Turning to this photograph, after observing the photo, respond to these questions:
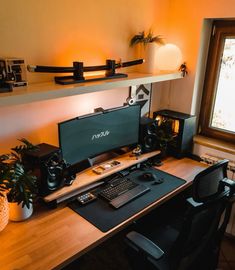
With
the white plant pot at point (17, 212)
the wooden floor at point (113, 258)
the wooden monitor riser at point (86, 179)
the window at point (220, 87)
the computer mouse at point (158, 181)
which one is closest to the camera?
the white plant pot at point (17, 212)

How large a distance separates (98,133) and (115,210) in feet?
1.87

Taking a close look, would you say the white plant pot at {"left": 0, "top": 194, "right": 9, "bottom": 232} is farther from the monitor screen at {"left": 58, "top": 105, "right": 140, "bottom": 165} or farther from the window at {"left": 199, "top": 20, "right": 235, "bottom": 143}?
the window at {"left": 199, "top": 20, "right": 235, "bottom": 143}

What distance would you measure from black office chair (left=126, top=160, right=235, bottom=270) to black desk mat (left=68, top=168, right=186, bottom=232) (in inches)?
5.3

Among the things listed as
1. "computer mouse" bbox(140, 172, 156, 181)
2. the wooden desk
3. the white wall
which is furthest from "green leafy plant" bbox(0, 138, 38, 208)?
"computer mouse" bbox(140, 172, 156, 181)

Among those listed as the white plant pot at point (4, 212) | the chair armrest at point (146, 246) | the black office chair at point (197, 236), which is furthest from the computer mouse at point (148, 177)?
the white plant pot at point (4, 212)

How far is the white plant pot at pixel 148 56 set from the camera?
7.01 feet

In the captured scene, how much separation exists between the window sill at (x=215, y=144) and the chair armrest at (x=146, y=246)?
1160mm

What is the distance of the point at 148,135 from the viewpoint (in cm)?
226

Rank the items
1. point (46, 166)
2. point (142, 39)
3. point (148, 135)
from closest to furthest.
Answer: point (46, 166), point (142, 39), point (148, 135)

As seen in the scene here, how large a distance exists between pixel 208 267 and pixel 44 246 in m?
1.03

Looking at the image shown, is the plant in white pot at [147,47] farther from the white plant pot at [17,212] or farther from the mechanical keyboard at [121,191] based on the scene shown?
the white plant pot at [17,212]

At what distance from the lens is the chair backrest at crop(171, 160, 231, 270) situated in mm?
1274

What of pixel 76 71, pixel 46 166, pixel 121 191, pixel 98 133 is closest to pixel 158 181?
pixel 121 191

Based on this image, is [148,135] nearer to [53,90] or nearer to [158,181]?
[158,181]
